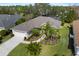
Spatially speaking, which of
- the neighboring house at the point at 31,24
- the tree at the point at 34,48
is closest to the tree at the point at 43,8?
the neighboring house at the point at 31,24

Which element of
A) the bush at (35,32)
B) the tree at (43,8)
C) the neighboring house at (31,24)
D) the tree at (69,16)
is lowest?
the bush at (35,32)

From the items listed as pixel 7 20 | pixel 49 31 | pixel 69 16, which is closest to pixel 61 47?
pixel 49 31

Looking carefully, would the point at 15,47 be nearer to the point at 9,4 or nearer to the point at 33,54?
the point at 33,54

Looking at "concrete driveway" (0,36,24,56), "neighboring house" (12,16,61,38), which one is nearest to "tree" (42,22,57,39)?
"neighboring house" (12,16,61,38)

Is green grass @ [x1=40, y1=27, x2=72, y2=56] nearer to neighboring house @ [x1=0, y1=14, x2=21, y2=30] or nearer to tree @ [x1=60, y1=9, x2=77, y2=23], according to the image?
tree @ [x1=60, y1=9, x2=77, y2=23]

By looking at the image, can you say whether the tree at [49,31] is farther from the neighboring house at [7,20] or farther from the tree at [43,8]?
the neighboring house at [7,20]

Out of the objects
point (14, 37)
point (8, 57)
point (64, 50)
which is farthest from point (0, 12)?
→ point (64, 50)

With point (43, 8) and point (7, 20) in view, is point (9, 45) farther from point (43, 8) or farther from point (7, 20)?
point (43, 8)
